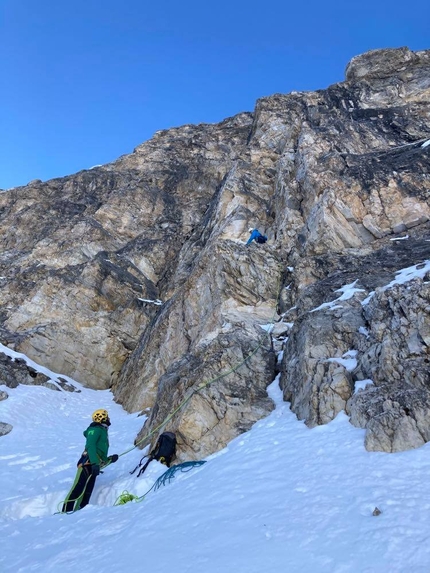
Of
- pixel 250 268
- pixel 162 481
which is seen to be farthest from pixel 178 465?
pixel 250 268

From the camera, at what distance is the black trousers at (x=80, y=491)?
895cm

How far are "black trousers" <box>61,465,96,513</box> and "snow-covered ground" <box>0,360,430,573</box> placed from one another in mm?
659

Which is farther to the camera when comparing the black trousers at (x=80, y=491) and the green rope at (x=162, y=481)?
the black trousers at (x=80, y=491)

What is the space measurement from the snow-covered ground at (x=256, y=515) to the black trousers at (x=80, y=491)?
66 centimetres

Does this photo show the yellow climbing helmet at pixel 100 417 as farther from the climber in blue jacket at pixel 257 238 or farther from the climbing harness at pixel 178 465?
the climber in blue jacket at pixel 257 238

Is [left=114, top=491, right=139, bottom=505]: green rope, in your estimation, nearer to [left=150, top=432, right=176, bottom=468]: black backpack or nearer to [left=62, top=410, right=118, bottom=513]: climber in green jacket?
[left=62, top=410, right=118, bottom=513]: climber in green jacket

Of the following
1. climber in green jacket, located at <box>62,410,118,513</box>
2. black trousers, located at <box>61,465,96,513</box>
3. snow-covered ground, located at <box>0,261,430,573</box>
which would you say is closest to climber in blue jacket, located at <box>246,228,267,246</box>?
snow-covered ground, located at <box>0,261,430,573</box>

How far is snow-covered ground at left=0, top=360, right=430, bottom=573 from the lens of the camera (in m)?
4.76

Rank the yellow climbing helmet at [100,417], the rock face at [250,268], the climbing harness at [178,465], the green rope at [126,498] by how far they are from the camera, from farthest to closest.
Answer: the rock face at [250,268] → the yellow climbing helmet at [100,417] → the climbing harness at [178,465] → the green rope at [126,498]

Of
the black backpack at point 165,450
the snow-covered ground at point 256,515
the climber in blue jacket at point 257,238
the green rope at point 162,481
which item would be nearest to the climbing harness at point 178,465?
the green rope at point 162,481

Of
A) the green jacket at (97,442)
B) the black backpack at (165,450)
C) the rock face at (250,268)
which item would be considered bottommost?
the black backpack at (165,450)

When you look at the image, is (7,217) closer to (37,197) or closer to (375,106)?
(37,197)

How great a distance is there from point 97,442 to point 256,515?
5360 millimetres

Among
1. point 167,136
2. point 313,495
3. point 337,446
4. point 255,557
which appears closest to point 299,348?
point 337,446
